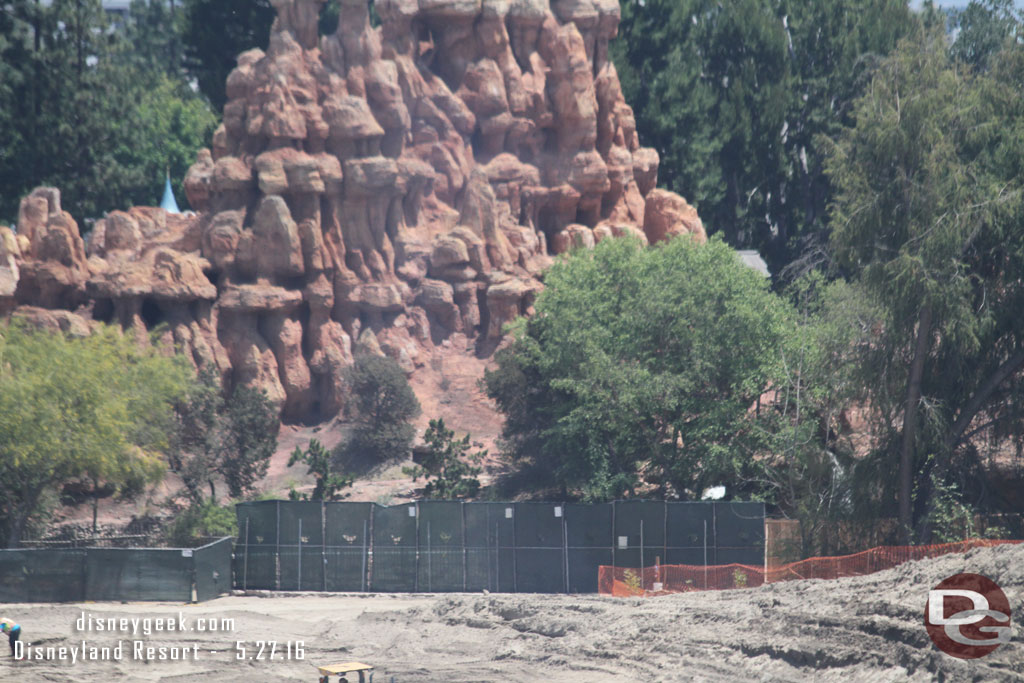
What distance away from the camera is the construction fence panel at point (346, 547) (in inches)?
1307

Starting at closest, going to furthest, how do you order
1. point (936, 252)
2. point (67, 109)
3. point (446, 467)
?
point (936, 252), point (446, 467), point (67, 109)

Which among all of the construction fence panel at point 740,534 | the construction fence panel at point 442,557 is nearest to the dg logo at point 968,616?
the construction fence panel at point 740,534

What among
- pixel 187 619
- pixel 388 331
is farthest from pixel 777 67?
pixel 187 619

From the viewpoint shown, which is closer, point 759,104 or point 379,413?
point 379,413

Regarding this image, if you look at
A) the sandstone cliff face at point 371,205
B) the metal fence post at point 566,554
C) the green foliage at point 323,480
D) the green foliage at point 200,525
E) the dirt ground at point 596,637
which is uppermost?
the sandstone cliff face at point 371,205

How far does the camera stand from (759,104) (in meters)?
61.7

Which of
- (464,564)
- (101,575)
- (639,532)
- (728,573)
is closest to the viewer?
(101,575)

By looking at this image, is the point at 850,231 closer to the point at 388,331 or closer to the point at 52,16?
the point at 388,331

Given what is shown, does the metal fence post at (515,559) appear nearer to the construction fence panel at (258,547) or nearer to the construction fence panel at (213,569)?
the construction fence panel at (258,547)

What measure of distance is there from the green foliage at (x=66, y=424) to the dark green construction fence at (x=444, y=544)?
193 inches

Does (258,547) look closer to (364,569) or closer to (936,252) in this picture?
(364,569)

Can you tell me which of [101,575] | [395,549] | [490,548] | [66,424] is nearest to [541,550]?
[490,548]

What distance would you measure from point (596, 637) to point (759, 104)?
41.9 metres

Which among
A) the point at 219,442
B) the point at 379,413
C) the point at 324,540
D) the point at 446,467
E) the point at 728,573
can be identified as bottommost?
the point at 728,573
